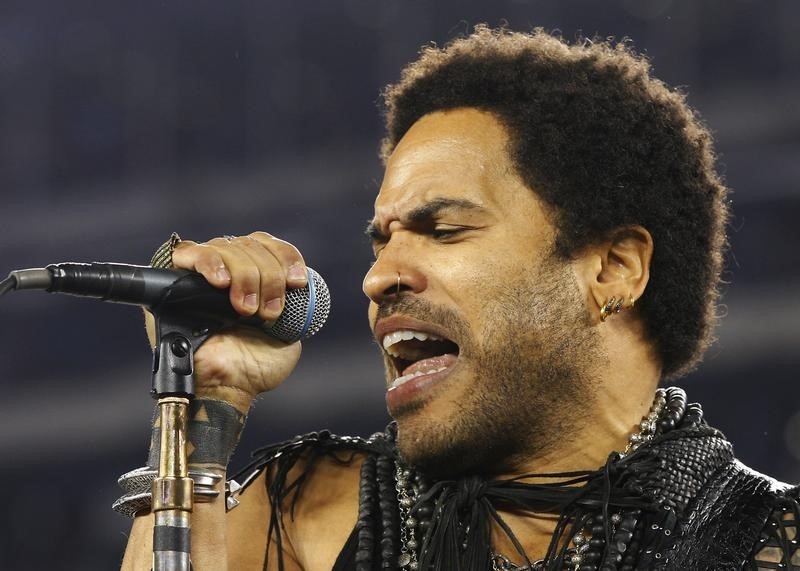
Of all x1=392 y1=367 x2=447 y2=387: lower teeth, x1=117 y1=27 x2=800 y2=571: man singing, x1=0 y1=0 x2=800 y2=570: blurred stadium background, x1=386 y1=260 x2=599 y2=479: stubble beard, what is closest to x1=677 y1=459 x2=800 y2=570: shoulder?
x1=117 y1=27 x2=800 y2=571: man singing

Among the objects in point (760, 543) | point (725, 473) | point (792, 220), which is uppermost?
point (792, 220)

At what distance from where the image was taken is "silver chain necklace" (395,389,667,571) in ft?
7.23

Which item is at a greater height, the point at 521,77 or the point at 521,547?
the point at 521,77

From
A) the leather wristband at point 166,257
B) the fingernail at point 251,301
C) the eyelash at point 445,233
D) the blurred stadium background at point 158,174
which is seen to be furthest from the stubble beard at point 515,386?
the blurred stadium background at point 158,174

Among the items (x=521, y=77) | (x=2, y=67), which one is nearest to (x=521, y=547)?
(x=521, y=77)

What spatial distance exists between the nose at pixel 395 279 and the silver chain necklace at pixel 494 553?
1.07 feet

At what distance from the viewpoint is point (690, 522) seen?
85.0 inches

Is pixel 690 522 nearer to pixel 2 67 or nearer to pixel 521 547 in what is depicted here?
pixel 521 547

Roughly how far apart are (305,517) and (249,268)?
0.56 metres

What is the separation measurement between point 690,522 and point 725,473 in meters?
0.17

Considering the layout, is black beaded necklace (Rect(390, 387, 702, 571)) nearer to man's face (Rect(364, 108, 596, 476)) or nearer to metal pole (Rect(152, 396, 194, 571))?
man's face (Rect(364, 108, 596, 476))

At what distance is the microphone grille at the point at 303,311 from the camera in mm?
2117

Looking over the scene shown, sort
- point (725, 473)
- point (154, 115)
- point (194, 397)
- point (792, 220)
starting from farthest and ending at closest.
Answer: point (154, 115)
point (792, 220)
point (725, 473)
point (194, 397)

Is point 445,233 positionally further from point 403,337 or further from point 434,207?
point 403,337
